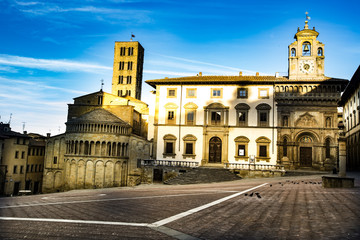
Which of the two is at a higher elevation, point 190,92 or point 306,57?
point 306,57

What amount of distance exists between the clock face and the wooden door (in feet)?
36.4

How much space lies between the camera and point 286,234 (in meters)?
8.58

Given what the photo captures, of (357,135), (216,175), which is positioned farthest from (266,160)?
(357,135)

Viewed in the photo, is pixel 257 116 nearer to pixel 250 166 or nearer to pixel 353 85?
pixel 250 166

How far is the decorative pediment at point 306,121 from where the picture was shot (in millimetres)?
40719

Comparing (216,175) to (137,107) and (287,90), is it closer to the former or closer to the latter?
(287,90)

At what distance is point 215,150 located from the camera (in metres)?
43.2

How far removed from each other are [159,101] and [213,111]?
852cm

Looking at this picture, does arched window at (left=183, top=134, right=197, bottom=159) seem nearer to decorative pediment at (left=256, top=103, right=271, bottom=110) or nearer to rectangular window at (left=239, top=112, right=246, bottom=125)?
rectangular window at (left=239, top=112, right=246, bottom=125)

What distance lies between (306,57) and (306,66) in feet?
4.34

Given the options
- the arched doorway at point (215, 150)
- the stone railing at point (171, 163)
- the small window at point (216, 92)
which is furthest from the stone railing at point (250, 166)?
the small window at point (216, 92)

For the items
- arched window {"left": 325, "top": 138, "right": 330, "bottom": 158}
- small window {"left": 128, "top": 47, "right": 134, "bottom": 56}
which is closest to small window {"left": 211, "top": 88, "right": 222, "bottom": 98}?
arched window {"left": 325, "top": 138, "right": 330, "bottom": 158}

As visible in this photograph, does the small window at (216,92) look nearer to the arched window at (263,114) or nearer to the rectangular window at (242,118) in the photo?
the rectangular window at (242,118)

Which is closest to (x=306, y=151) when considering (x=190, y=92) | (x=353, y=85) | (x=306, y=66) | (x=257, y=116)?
(x=257, y=116)
